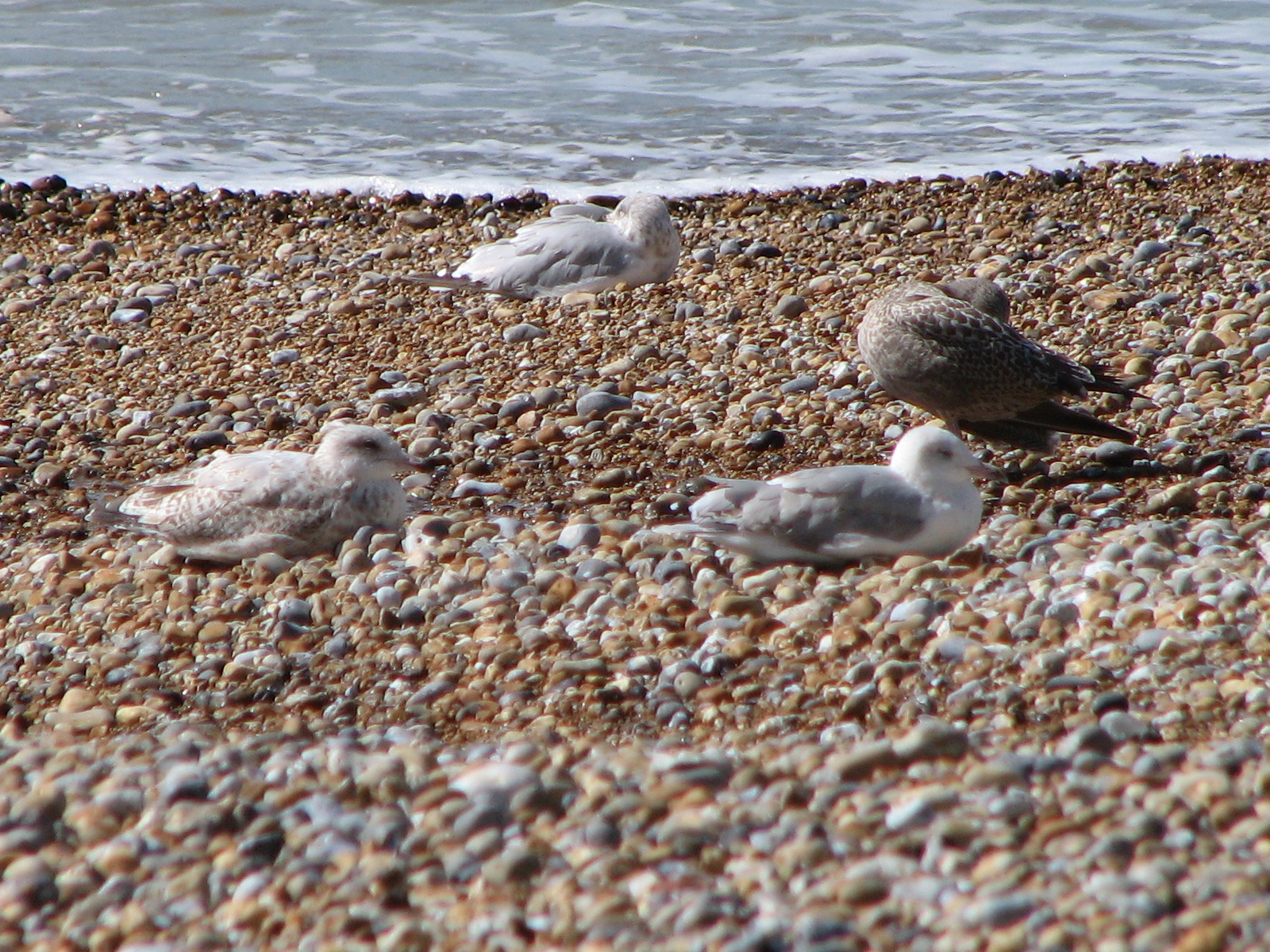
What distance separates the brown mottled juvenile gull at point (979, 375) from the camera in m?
4.42

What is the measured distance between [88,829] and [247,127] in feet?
28.0

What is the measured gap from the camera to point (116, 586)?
4.05 meters

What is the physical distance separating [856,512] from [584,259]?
2.93m

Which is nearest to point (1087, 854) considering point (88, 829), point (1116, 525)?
point (1116, 525)

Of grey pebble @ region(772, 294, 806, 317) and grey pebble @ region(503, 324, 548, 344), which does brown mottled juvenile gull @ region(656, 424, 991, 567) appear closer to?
grey pebble @ region(772, 294, 806, 317)

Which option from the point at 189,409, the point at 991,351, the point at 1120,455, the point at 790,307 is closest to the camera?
the point at 1120,455

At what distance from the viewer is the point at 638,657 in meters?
3.42

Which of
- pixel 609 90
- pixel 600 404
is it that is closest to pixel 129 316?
pixel 600 404

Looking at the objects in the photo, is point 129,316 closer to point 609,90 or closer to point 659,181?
point 659,181

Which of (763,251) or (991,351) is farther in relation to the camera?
(763,251)

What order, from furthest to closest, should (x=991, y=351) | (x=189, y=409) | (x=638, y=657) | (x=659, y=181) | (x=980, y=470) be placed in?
(x=659, y=181), (x=189, y=409), (x=991, y=351), (x=980, y=470), (x=638, y=657)

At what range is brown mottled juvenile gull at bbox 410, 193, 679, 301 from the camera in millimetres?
6277

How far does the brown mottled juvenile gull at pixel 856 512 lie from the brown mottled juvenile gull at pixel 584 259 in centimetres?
263

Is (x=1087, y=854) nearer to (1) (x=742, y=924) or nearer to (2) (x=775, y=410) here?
(1) (x=742, y=924)
